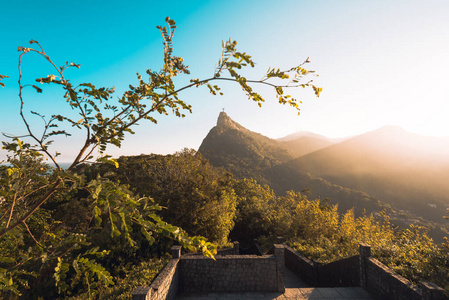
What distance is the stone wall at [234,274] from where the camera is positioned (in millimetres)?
8047

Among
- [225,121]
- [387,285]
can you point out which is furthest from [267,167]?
[387,285]

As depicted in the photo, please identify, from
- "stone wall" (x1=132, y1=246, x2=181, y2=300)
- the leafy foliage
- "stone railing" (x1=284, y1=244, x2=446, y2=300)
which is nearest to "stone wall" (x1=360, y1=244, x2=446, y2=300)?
"stone railing" (x1=284, y1=244, x2=446, y2=300)

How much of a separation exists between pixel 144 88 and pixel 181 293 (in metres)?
8.77

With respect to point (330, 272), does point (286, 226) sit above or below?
above

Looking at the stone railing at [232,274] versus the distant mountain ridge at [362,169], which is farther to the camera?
the distant mountain ridge at [362,169]

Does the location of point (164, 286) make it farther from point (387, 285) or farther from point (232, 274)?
point (387, 285)

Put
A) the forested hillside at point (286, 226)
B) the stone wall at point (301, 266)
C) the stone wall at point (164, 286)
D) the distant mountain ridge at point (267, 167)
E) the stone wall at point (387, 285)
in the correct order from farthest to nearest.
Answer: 1. the distant mountain ridge at point (267, 167)
2. the stone wall at point (301, 266)
3. the forested hillside at point (286, 226)
4. the stone wall at point (387, 285)
5. the stone wall at point (164, 286)

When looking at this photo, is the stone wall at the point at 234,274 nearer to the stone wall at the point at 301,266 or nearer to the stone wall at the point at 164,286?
the stone wall at the point at 164,286

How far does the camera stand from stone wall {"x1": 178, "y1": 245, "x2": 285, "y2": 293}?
26.4 feet

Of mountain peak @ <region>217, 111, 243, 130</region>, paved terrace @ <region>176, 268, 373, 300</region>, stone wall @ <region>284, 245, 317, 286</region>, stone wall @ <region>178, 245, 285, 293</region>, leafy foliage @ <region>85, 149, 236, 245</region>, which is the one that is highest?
mountain peak @ <region>217, 111, 243, 130</region>

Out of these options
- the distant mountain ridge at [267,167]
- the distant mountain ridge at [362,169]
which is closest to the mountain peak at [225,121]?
the distant mountain ridge at [267,167]

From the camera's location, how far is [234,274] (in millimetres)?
8164

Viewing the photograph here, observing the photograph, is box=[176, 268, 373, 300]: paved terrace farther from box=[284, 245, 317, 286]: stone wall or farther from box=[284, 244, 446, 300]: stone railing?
box=[284, 245, 317, 286]: stone wall

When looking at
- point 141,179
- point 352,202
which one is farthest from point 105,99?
point 352,202
